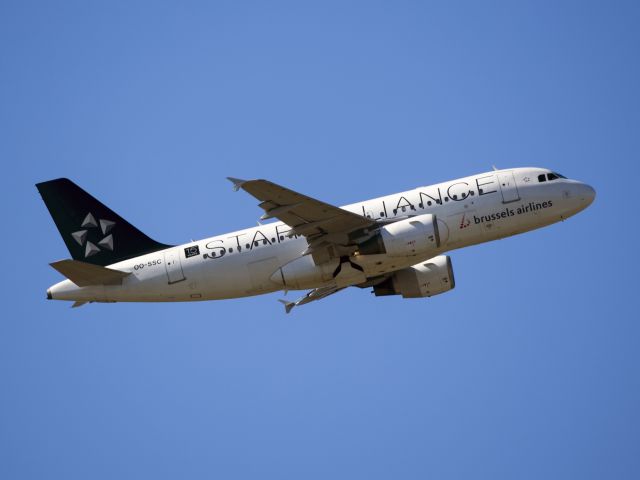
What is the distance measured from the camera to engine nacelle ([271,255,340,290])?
4319 centimetres

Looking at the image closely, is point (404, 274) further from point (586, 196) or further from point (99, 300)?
point (99, 300)

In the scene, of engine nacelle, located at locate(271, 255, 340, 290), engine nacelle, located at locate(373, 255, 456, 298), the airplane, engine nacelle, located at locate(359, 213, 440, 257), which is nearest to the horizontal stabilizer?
the airplane

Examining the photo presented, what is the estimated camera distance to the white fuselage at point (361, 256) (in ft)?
142

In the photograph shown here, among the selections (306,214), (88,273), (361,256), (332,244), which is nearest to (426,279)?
(361,256)

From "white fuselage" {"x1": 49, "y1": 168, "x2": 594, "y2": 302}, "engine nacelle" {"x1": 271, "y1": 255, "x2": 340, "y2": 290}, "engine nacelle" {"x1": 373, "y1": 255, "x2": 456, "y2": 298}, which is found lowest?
"engine nacelle" {"x1": 373, "y1": 255, "x2": 456, "y2": 298}

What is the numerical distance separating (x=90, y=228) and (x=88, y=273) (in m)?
3.87

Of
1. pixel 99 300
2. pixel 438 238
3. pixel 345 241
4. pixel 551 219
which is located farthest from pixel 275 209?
pixel 551 219

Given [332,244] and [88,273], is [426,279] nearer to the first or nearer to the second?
[332,244]

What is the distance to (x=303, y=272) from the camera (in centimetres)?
4319

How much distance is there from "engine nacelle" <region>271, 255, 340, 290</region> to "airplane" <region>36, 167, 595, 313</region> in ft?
0.15

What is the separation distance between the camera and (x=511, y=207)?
43562mm

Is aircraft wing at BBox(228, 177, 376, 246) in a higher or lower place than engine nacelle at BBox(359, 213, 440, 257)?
higher

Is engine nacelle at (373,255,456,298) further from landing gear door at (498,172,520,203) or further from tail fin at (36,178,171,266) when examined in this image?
tail fin at (36,178,171,266)

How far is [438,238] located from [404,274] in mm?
6405
